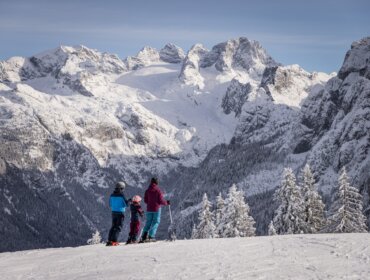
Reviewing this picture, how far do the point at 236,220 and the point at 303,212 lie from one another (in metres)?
7.63

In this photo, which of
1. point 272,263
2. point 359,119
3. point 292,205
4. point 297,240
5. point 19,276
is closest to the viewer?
point 272,263

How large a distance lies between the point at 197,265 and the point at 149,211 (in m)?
8.22

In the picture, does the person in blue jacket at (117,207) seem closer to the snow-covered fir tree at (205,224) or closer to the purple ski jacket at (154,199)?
the purple ski jacket at (154,199)

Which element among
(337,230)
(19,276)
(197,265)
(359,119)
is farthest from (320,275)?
(359,119)

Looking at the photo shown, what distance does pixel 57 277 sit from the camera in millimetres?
15961

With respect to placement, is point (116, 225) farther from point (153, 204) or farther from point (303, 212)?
point (303, 212)

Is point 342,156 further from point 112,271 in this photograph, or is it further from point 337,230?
point 112,271

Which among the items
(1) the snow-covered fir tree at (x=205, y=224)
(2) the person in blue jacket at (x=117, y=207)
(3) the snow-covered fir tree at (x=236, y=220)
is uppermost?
(2) the person in blue jacket at (x=117, y=207)

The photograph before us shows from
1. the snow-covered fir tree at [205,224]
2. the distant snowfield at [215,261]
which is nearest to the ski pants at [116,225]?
the distant snowfield at [215,261]

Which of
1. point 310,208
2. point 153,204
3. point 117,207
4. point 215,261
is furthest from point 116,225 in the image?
point 310,208

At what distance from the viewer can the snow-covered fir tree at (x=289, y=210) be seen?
47375mm

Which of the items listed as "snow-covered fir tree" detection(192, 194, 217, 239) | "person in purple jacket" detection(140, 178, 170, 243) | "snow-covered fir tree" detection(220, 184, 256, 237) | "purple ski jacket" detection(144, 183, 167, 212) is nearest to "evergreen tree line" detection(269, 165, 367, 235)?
"snow-covered fir tree" detection(220, 184, 256, 237)

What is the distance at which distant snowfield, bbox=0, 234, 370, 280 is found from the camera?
47.2 feet

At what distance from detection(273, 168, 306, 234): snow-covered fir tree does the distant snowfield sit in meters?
27.4
